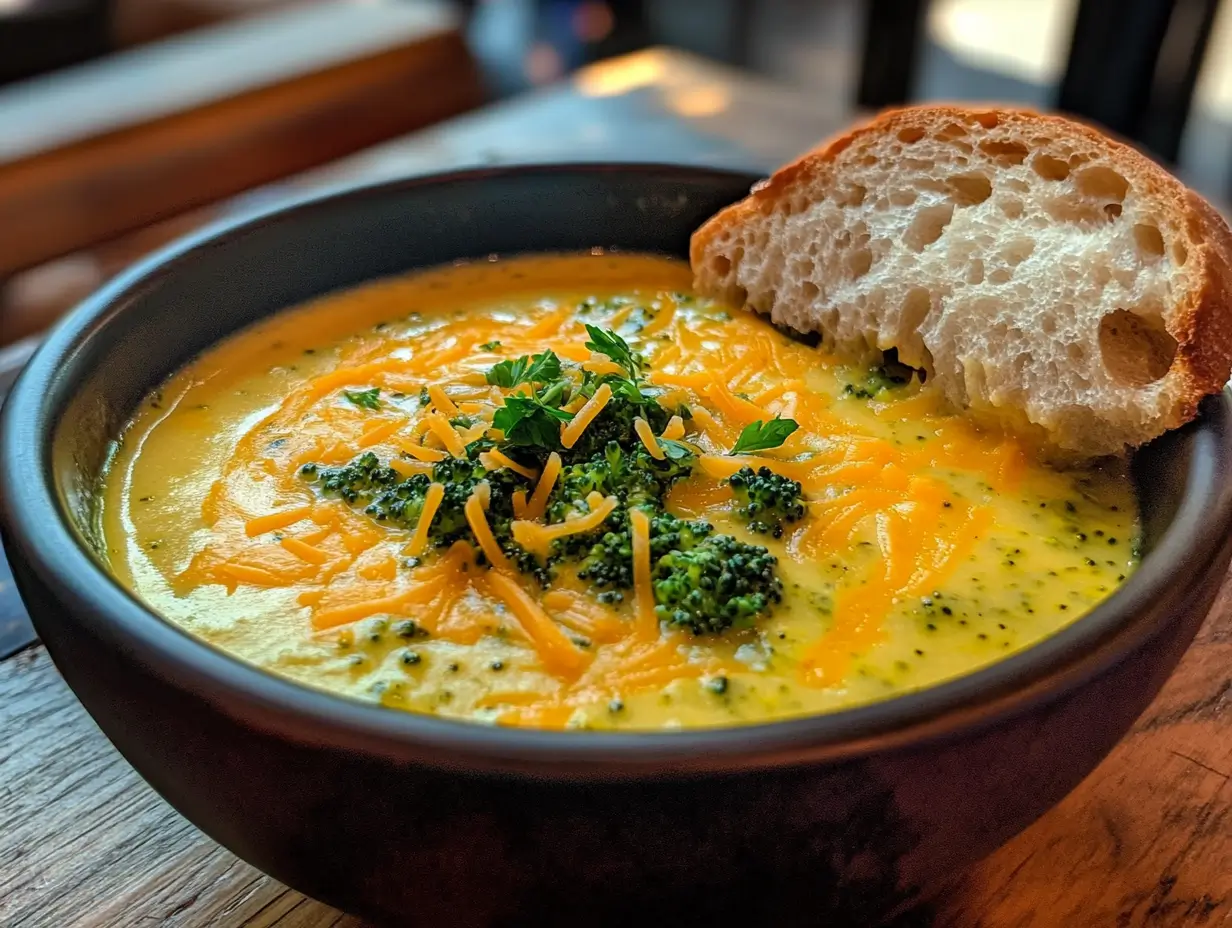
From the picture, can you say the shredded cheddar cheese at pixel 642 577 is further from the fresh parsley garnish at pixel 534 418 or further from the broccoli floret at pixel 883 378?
the broccoli floret at pixel 883 378

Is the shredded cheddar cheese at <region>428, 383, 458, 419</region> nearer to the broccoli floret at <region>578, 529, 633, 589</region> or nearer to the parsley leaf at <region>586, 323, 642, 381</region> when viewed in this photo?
the parsley leaf at <region>586, 323, 642, 381</region>

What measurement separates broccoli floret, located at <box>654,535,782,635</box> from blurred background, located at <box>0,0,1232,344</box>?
5.73 ft

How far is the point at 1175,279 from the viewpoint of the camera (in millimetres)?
1429

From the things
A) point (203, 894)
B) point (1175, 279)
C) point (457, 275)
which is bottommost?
point (203, 894)

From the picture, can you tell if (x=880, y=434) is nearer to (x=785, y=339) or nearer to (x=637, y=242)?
(x=785, y=339)

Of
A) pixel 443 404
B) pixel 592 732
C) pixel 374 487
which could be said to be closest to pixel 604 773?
pixel 592 732

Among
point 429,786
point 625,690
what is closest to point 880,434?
point 625,690

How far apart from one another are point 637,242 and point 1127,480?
2.95ft

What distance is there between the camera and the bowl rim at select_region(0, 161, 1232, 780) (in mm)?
884

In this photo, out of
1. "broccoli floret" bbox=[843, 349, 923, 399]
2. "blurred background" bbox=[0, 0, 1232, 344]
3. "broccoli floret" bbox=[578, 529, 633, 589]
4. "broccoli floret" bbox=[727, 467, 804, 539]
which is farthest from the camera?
"blurred background" bbox=[0, 0, 1232, 344]

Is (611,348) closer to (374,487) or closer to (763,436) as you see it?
(763,436)

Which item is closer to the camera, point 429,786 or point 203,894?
point 429,786

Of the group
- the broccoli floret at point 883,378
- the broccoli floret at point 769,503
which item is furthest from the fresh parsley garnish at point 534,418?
the broccoli floret at point 883,378

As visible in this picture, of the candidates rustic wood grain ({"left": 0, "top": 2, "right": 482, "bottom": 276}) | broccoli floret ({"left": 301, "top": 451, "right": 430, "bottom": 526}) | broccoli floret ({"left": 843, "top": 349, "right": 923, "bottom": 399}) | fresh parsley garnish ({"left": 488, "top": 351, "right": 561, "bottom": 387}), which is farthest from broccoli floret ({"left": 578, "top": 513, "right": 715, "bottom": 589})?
rustic wood grain ({"left": 0, "top": 2, "right": 482, "bottom": 276})
